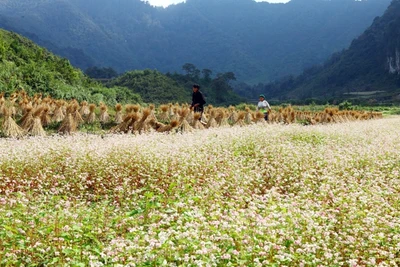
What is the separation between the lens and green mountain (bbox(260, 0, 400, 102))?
112 meters

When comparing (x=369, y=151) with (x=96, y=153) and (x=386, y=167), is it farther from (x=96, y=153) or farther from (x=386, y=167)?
(x=96, y=153)

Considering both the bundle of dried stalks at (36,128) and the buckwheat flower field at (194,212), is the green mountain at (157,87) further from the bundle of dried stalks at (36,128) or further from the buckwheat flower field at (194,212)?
the buckwheat flower field at (194,212)

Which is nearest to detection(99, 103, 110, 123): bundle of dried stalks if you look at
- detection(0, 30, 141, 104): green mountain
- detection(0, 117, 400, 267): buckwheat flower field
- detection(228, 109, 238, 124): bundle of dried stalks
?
detection(0, 30, 141, 104): green mountain

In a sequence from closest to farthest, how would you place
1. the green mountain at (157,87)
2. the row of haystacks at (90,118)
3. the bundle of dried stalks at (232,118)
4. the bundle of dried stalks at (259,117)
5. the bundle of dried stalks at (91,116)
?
the row of haystacks at (90,118)
the bundle of dried stalks at (91,116)
the bundle of dried stalks at (259,117)
the bundle of dried stalks at (232,118)
the green mountain at (157,87)

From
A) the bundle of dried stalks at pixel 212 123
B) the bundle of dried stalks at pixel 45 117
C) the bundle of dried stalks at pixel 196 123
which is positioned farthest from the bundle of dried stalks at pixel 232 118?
the bundle of dried stalks at pixel 45 117

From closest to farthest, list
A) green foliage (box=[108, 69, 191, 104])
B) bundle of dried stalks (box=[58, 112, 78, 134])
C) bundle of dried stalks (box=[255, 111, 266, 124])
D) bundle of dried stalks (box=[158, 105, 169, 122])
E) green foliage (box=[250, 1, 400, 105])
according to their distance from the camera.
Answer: bundle of dried stalks (box=[58, 112, 78, 134])
bundle of dried stalks (box=[255, 111, 266, 124])
bundle of dried stalks (box=[158, 105, 169, 122])
green foliage (box=[108, 69, 191, 104])
green foliage (box=[250, 1, 400, 105])

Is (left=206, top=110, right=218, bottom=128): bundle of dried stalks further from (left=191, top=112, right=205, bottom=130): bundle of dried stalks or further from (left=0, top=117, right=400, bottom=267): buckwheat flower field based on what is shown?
(left=0, top=117, right=400, bottom=267): buckwheat flower field

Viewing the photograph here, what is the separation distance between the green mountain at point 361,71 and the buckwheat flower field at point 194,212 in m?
102

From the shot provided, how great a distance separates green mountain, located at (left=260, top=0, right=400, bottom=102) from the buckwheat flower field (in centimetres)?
10179

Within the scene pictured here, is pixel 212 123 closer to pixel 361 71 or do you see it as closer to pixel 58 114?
pixel 58 114

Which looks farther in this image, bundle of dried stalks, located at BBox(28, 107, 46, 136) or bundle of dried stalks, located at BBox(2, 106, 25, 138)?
bundle of dried stalks, located at BBox(28, 107, 46, 136)

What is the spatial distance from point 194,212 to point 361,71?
133 m

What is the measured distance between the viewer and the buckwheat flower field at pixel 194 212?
12.1 feet

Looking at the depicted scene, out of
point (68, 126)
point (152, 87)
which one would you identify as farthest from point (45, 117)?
point (152, 87)
